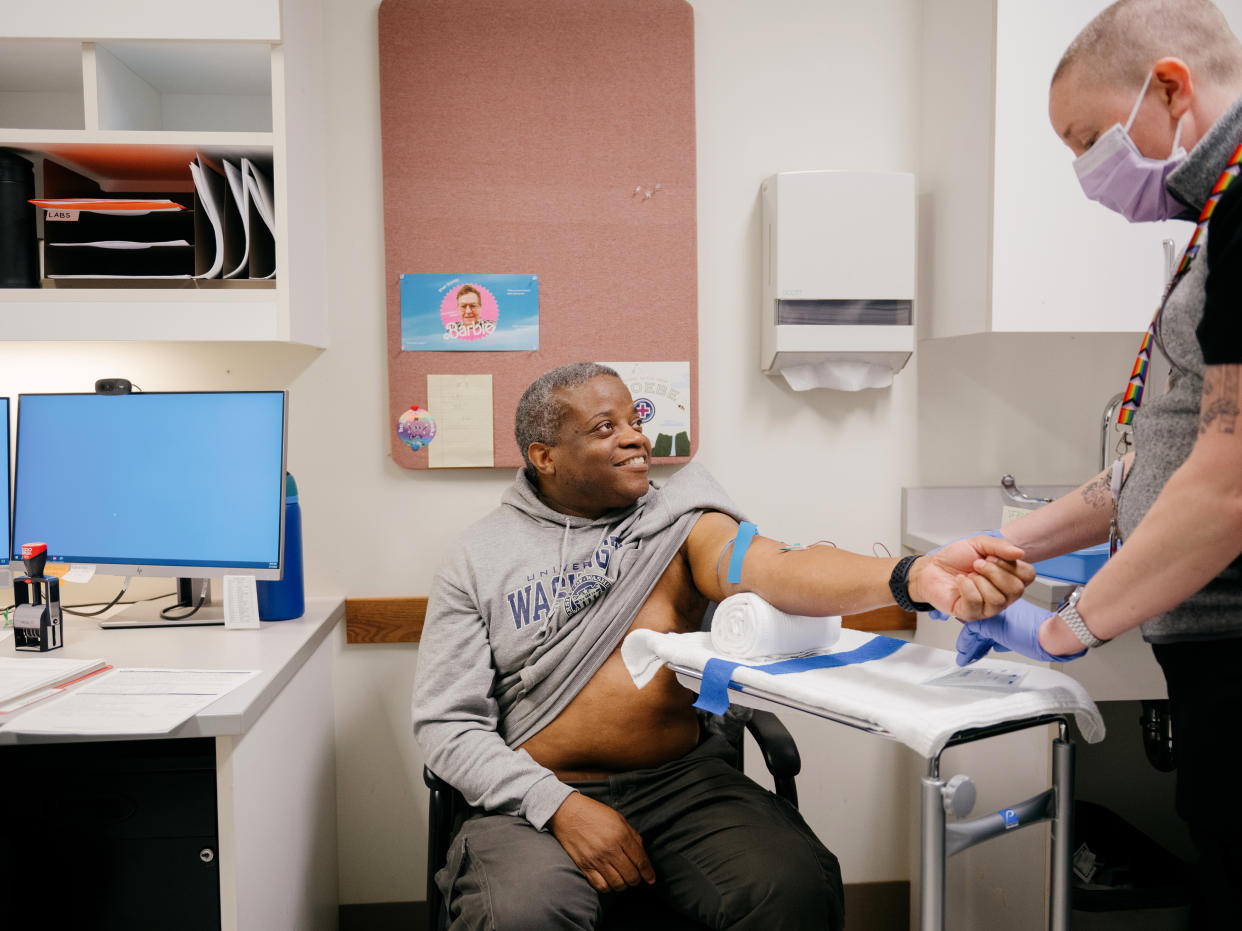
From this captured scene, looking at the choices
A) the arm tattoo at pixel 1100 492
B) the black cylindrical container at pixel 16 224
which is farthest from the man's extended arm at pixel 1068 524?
the black cylindrical container at pixel 16 224

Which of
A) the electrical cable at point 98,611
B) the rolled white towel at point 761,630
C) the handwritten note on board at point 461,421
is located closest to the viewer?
the rolled white towel at point 761,630

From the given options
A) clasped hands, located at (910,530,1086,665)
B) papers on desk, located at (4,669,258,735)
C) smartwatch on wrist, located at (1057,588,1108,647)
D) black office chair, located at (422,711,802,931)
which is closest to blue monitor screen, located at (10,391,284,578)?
papers on desk, located at (4,669,258,735)

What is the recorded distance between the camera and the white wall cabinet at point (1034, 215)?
1.76 meters

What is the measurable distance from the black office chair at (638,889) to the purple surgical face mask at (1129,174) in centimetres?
97

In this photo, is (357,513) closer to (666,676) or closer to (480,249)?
(480,249)

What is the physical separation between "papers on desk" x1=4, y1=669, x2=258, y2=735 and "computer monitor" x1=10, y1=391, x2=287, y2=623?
329 mm

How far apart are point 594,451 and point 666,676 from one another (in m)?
0.45

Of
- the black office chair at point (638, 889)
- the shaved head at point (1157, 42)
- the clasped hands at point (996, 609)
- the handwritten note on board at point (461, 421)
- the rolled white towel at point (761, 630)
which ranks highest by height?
the shaved head at point (1157, 42)

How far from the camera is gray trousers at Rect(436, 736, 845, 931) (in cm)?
133

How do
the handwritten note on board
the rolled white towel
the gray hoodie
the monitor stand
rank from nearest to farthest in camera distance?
1. the rolled white towel
2. the gray hoodie
3. the monitor stand
4. the handwritten note on board

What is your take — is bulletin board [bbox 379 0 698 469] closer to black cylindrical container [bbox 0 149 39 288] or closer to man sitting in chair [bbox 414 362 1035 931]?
man sitting in chair [bbox 414 362 1035 931]

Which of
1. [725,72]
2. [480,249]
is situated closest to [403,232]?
[480,249]

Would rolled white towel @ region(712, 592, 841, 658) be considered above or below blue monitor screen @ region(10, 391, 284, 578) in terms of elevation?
below

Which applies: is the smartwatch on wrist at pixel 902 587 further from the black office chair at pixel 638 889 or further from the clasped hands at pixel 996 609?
the black office chair at pixel 638 889
